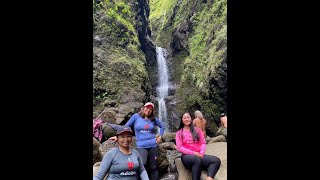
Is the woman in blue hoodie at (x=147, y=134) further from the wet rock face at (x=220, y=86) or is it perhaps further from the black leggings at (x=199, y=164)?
the wet rock face at (x=220, y=86)

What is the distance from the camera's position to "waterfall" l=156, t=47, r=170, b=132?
18227mm

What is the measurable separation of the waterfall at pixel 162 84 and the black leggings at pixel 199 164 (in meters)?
13.1

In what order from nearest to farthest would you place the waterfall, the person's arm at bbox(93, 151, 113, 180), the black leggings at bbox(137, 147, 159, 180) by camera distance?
the person's arm at bbox(93, 151, 113, 180), the black leggings at bbox(137, 147, 159, 180), the waterfall

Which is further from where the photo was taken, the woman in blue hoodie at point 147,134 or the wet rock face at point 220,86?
the wet rock face at point 220,86

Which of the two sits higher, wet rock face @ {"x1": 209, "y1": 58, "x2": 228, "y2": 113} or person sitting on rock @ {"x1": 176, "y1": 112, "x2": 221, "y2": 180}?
wet rock face @ {"x1": 209, "y1": 58, "x2": 228, "y2": 113}

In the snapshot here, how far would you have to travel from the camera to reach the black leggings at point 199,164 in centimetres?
442

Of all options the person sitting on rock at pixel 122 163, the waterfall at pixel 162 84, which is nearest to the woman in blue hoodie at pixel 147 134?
the person sitting on rock at pixel 122 163

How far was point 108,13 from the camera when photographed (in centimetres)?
1780

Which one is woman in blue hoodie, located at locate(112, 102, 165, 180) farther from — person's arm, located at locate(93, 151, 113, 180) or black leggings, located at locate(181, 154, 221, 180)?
person's arm, located at locate(93, 151, 113, 180)

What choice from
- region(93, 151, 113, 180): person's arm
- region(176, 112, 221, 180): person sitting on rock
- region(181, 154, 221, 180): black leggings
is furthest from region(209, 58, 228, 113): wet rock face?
region(93, 151, 113, 180): person's arm

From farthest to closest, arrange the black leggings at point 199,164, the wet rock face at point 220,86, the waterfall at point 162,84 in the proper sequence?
1. the waterfall at point 162,84
2. the wet rock face at point 220,86
3. the black leggings at point 199,164
